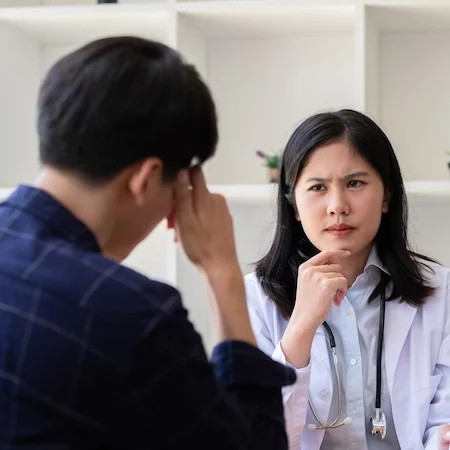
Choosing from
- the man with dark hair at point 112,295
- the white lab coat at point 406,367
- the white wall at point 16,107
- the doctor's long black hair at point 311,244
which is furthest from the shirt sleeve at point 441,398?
the white wall at point 16,107

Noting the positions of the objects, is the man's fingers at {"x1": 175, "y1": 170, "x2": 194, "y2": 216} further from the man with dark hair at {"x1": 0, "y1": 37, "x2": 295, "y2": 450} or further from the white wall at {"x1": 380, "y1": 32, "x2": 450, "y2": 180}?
the white wall at {"x1": 380, "y1": 32, "x2": 450, "y2": 180}

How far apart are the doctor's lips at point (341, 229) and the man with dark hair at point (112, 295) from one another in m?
0.66

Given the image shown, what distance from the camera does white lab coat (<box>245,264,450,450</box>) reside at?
1551 mm

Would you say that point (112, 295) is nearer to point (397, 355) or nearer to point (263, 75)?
point (397, 355)

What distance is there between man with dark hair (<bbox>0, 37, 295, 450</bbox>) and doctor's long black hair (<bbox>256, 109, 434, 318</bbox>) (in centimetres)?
72

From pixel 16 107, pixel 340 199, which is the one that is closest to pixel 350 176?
pixel 340 199

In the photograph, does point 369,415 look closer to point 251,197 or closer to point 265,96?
point 251,197

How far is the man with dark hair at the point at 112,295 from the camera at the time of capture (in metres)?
0.76

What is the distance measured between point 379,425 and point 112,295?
36.4 inches

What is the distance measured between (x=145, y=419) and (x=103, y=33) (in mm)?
1778


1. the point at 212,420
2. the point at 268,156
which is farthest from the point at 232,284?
the point at 268,156

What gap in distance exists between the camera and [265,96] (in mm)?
2416

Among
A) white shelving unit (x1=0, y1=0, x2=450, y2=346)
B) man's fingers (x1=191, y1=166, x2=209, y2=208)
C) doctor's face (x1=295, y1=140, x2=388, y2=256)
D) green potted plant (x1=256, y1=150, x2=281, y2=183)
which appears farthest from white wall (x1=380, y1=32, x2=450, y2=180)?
man's fingers (x1=191, y1=166, x2=209, y2=208)

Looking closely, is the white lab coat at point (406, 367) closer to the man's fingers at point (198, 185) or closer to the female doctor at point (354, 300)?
the female doctor at point (354, 300)
